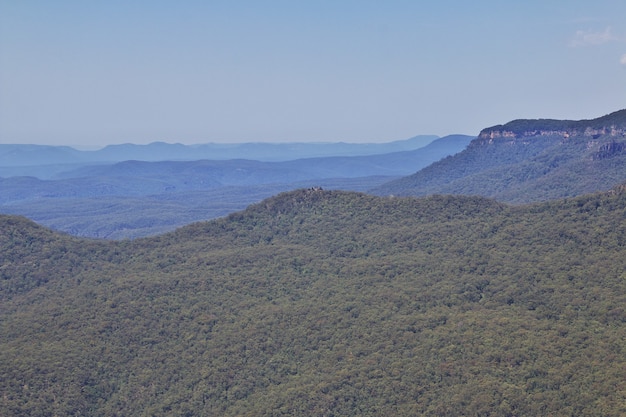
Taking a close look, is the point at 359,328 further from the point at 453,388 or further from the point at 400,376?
the point at 453,388

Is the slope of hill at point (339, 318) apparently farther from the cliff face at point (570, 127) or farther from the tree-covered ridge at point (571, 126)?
the tree-covered ridge at point (571, 126)

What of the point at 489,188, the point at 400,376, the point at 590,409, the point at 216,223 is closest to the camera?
the point at 590,409

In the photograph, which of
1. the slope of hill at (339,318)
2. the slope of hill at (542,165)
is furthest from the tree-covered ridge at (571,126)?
the slope of hill at (339,318)

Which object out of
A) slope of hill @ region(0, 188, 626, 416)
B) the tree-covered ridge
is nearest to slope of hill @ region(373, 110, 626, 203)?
the tree-covered ridge

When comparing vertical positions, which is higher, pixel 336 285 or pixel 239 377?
pixel 336 285

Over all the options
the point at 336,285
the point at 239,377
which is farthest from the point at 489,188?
the point at 239,377

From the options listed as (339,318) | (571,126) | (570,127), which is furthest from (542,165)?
(339,318)

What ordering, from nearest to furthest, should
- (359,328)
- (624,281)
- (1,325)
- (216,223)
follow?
(624,281), (359,328), (1,325), (216,223)
